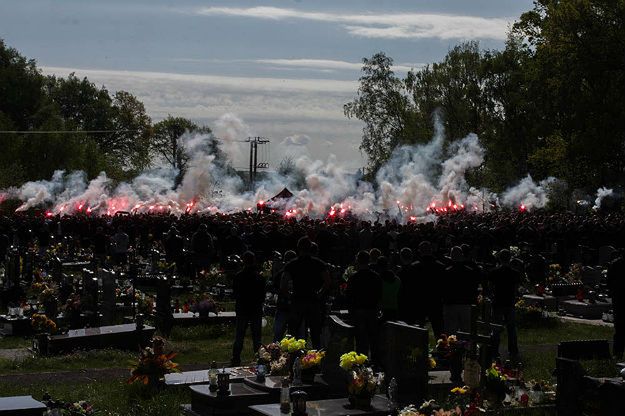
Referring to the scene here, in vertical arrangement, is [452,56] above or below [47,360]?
above

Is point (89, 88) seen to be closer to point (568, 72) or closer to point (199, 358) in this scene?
point (568, 72)

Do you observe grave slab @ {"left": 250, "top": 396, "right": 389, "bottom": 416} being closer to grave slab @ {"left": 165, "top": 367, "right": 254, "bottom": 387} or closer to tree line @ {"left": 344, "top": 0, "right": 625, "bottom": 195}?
grave slab @ {"left": 165, "top": 367, "right": 254, "bottom": 387}

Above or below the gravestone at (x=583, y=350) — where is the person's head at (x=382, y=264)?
above

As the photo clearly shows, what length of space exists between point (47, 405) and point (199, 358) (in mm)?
7097

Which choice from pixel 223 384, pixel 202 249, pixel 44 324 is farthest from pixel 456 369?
pixel 202 249

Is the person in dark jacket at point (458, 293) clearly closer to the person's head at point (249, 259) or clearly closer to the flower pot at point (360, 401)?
the person's head at point (249, 259)

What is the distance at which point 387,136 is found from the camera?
272 ft

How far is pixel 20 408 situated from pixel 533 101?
172ft

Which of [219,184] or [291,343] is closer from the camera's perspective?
[291,343]

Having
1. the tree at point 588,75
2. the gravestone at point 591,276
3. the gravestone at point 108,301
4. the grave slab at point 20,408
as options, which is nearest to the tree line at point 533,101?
the tree at point 588,75

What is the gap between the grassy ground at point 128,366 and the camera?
51.1ft

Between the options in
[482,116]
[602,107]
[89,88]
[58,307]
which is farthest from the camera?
[89,88]

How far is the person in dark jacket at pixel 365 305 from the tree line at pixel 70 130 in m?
50.1

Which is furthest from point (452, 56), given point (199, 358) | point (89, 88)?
point (199, 358)
